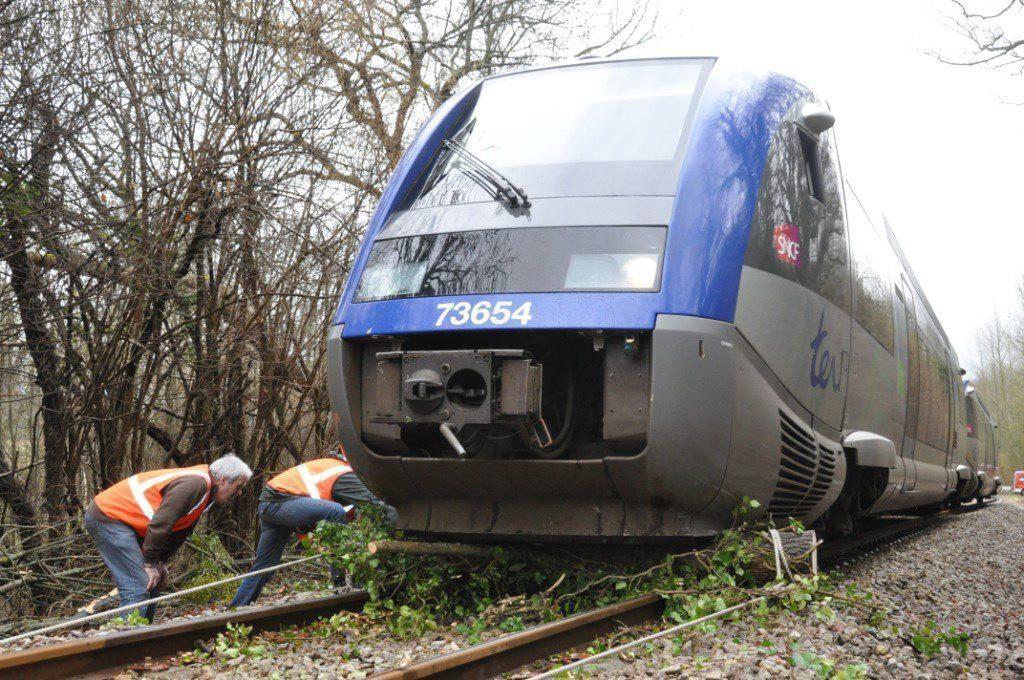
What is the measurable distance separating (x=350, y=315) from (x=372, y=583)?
1403 mm

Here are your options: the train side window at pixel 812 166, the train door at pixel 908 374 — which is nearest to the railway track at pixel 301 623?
the train side window at pixel 812 166

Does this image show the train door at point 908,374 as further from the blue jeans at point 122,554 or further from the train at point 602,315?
the blue jeans at point 122,554

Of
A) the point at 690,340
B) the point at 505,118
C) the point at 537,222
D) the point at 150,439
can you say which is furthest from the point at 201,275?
the point at 690,340

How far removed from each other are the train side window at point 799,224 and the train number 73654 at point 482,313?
114 cm

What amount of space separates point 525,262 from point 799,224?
67.7 inches

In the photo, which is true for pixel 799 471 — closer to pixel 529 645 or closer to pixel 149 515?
pixel 529 645

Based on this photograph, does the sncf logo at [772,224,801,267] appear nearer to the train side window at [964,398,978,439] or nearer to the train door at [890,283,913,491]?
the train door at [890,283,913,491]

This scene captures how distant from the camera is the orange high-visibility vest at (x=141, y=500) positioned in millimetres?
5875

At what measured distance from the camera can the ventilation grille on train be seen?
490 centimetres

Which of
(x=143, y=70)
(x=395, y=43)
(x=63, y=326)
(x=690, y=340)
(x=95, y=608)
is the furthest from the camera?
(x=395, y=43)

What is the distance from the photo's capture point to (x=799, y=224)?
534 cm

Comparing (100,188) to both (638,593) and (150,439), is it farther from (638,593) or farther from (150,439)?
(638,593)

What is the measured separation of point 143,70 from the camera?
8797 millimetres

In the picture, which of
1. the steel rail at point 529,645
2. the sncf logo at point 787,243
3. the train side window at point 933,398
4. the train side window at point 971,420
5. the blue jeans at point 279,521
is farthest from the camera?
the train side window at point 971,420
